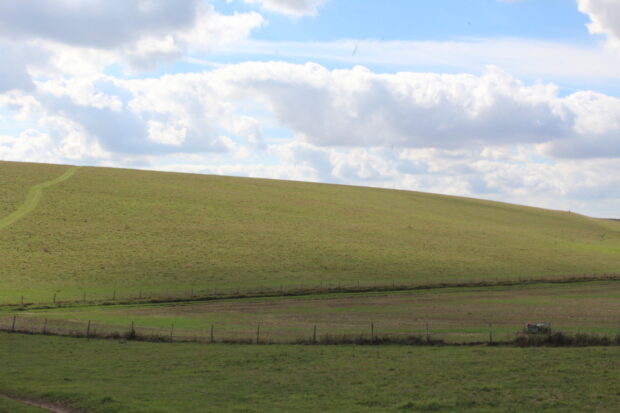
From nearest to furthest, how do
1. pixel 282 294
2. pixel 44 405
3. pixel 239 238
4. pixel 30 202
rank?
pixel 44 405, pixel 282 294, pixel 239 238, pixel 30 202

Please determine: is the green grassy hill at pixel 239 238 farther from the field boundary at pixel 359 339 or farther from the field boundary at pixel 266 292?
the field boundary at pixel 359 339

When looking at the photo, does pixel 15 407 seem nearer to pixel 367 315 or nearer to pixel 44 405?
pixel 44 405

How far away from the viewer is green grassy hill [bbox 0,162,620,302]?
60.7 m

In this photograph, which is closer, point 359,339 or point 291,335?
point 359,339

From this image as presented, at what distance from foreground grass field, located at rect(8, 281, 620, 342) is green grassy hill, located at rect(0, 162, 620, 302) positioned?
7.95 m

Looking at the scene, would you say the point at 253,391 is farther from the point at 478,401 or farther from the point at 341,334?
the point at 341,334

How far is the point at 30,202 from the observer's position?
8381 cm

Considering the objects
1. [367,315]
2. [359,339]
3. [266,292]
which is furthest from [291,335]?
[266,292]

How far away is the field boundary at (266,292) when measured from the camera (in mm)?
48378

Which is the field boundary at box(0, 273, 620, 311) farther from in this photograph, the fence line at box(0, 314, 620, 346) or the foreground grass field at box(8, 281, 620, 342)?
the fence line at box(0, 314, 620, 346)

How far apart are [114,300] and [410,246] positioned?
1627 inches

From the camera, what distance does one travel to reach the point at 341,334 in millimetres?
32656

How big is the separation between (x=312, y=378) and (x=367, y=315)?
69.3 feet

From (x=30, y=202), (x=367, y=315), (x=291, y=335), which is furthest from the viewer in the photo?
(x=30, y=202)
